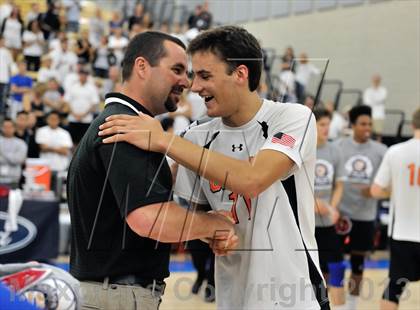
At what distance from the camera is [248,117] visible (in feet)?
10.2

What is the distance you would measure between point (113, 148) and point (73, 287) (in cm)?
80

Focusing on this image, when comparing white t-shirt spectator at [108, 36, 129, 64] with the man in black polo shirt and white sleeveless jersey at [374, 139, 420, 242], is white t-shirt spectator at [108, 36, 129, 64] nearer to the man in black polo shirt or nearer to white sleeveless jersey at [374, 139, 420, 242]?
white sleeveless jersey at [374, 139, 420, 242]

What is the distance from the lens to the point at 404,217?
646 cm

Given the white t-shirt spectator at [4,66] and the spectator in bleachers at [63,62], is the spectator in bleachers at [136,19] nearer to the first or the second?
the spectator in bleachers at [63,62]

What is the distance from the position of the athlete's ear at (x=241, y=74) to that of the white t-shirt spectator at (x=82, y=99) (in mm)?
11275

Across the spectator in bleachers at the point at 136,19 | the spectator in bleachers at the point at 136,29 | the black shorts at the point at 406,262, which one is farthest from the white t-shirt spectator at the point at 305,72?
the black shorts at the point at 406,262

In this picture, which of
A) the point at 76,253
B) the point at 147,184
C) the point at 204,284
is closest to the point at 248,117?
the point at 147,184

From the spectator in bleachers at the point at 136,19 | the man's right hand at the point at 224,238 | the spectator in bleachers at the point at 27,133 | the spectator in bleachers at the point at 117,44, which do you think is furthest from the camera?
the spectator in bleachers at the point at 136,19

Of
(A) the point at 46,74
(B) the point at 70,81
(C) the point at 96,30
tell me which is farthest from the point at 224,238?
(C) the point at 96,30

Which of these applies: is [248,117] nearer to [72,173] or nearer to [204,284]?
[72,173]

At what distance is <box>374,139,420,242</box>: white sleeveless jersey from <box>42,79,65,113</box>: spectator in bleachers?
8827 mm

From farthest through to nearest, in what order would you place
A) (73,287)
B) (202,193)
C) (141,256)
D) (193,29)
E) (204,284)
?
(193,29) < (204,284) < (202,193) < (141,256) < (73,287)

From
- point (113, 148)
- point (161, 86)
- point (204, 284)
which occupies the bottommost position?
point (204, 284)

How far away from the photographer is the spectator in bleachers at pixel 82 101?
14133 mm
